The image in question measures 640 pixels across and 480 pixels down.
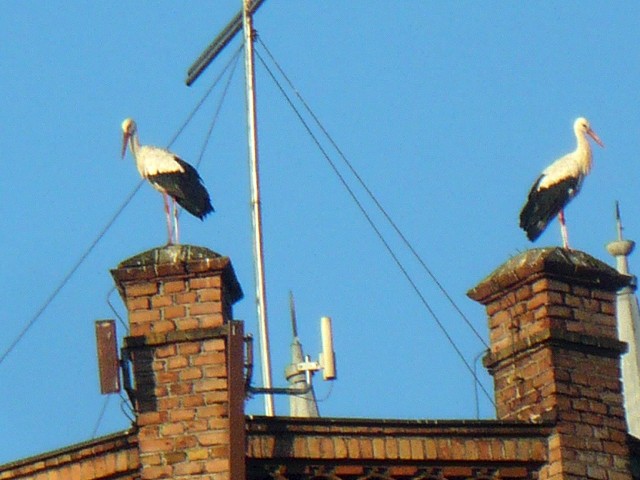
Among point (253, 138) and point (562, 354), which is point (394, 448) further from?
point (253, 138)

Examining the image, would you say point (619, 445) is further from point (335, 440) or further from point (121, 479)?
point (121, 479)

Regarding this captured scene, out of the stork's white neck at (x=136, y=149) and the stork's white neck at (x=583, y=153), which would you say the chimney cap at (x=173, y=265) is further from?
the stork's white neck at (x=583, y=153)

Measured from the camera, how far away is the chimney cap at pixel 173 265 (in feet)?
61.3

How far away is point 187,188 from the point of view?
22.1 meters

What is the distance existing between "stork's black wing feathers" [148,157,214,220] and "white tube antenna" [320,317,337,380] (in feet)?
4.53

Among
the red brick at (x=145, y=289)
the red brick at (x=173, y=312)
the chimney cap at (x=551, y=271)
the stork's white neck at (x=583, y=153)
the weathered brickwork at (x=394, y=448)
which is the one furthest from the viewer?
the stork's white neck at (x=583, y=153)

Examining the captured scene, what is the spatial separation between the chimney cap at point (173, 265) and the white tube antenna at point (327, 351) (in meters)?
2.37

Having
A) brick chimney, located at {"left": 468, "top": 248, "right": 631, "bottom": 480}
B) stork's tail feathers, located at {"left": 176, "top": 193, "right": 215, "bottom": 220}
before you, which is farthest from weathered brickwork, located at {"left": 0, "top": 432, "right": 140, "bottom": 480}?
stork's tail feathers, located at {"left": 176, "top": 193, "right": 215, "bottom": 220}

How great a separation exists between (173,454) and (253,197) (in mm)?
4821

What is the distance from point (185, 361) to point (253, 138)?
5.29m

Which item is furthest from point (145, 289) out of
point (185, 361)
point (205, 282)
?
point (185, 361)

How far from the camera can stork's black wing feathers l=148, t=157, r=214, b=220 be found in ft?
71.0

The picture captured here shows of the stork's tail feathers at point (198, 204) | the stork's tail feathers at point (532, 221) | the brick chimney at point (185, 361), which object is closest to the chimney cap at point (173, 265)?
the brick chimney at point (185, 361)

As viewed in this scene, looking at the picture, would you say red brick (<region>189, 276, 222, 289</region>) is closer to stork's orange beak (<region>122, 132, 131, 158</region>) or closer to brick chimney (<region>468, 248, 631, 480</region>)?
brick chimney (<region>468, 248, 631, 480</region>)
